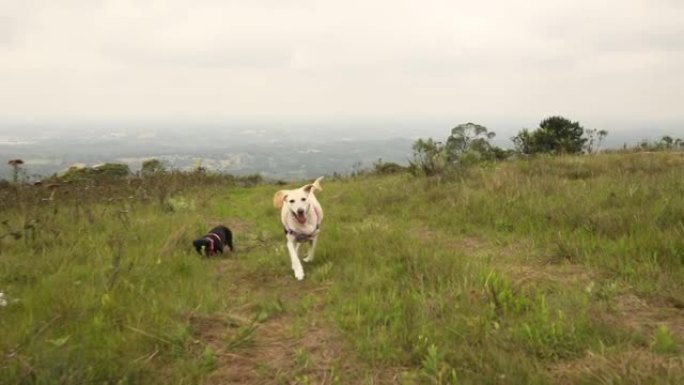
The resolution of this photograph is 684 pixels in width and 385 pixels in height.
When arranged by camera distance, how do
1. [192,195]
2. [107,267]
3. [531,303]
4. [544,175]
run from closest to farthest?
[531,303] < [107,267] < [544,175] < [192,195]

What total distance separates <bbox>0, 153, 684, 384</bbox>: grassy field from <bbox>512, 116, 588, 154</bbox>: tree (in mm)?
17374

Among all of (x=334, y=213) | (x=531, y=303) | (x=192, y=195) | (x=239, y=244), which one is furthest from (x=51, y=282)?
(x=192, y=195)

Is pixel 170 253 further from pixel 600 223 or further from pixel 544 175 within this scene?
pixel 544 175

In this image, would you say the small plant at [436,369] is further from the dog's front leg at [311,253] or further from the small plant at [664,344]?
the dog's front leg at [311,253]

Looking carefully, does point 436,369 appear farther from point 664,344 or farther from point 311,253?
point 311,253

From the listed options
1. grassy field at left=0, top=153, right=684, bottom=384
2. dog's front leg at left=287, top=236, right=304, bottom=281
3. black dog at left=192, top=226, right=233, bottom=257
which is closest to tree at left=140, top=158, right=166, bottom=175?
grassy field at left=0, top=153, right=684, bottom=384

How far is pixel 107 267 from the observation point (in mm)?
5879

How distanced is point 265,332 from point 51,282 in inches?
101

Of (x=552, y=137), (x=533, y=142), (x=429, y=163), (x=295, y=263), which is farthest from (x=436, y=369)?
(x=552, y=137)

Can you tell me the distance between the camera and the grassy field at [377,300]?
139 inches

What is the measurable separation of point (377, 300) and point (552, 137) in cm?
2819

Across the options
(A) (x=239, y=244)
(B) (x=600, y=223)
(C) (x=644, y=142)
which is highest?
(C) (x=644, y=142)

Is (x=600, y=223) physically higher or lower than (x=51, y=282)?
higher

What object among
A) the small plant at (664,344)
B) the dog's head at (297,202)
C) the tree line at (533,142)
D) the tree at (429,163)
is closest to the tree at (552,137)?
the tree line at (533,142)
